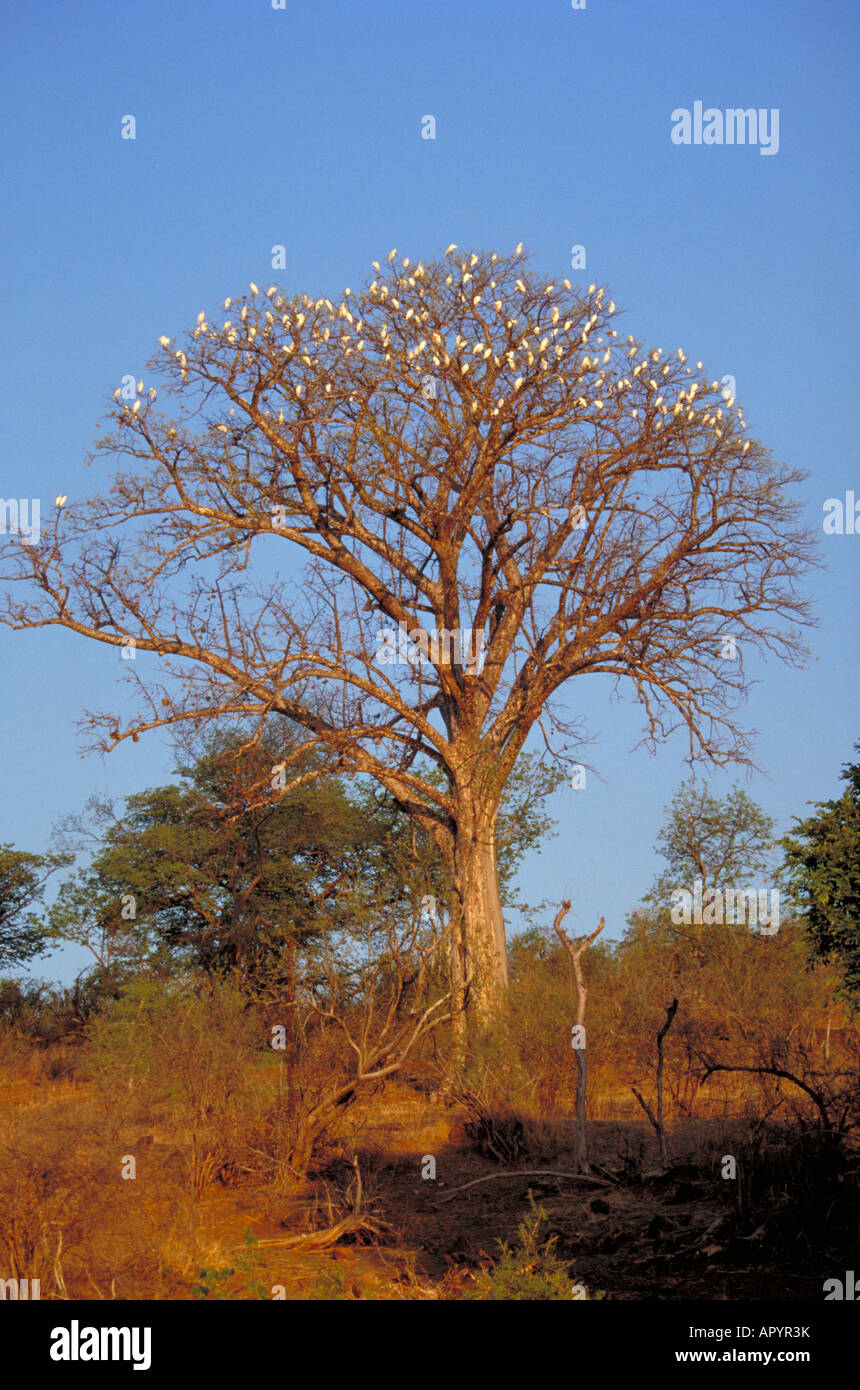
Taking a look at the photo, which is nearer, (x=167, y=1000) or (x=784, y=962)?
(x=167, y=1000)

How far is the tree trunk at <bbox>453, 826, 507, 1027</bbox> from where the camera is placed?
564 inches

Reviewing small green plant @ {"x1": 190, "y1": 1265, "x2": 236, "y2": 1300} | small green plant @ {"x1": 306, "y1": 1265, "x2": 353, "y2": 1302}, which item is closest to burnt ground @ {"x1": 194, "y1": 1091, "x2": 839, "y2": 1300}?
small green plant @ {"x1": 306, "y1": 1265, "x2": 353, "y2": 1302}

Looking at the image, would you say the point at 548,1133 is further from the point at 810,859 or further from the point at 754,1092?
the point at 810,859

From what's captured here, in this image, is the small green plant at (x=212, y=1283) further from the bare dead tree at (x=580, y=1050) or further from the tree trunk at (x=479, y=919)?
the tree trunk at (x=479, y=919)

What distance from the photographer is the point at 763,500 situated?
54.3 ft

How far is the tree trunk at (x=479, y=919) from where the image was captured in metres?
14.3

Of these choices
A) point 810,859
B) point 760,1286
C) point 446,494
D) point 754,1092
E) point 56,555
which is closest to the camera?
point 760,1286

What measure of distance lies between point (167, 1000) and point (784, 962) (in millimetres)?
8393

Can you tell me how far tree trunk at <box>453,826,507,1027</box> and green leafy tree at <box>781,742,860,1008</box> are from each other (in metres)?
4.56

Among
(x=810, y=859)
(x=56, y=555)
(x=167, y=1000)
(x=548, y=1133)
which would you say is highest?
(x=56, y=555)

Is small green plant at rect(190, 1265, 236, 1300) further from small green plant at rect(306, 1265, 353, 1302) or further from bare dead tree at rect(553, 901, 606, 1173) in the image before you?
bare dead tree at rect(553, 901, 606, 1173)

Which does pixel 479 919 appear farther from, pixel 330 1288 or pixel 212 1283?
pixel 330 1288

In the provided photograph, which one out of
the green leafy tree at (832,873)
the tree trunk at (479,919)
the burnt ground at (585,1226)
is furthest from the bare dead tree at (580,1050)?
the tree trunk at (479,919)
